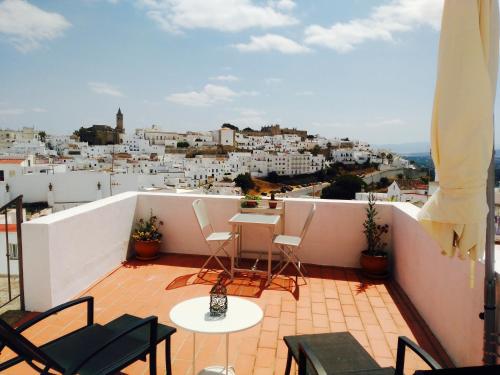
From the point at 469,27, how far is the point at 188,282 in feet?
11.3

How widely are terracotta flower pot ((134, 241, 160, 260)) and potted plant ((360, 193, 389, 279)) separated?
8.55 ft

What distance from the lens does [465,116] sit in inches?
57.8

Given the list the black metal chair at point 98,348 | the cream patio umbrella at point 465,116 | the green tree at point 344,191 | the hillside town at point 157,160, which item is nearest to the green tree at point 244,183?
the hillside town at point 157,160

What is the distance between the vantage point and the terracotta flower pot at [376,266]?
412 centimetres

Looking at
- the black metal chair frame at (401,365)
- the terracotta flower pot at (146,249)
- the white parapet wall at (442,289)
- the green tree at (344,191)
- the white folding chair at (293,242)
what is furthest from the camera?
the green tree at (344,191)

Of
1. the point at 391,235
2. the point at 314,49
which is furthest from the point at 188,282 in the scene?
the point at 314,49

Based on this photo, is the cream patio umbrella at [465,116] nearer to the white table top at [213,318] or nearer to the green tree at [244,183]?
the white table top at [213,318]

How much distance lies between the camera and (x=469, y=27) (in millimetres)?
1486

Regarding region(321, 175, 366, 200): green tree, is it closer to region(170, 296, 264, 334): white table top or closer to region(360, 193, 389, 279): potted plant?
region(360, 193, 389, 279): potted plant

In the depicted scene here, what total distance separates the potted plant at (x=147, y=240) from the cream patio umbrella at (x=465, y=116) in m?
3.76

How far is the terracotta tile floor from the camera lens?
8.48 feet

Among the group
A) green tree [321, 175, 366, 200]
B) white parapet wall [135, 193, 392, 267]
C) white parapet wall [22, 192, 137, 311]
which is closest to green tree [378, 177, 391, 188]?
green tree [321, 175, 366, 200]

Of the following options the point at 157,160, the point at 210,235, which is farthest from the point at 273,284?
the point at 157,160

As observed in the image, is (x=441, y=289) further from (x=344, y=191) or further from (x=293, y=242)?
(x=344, y=191)
